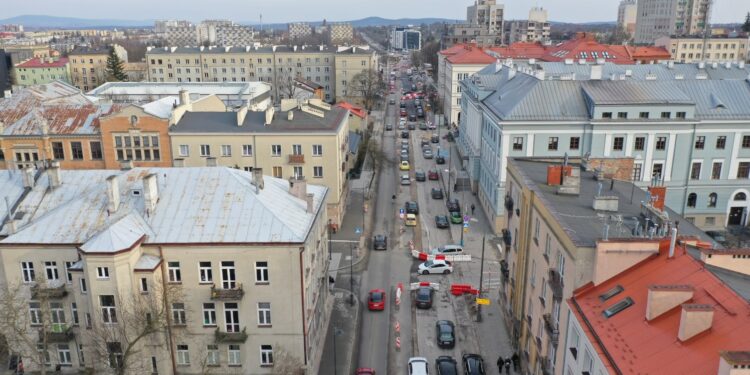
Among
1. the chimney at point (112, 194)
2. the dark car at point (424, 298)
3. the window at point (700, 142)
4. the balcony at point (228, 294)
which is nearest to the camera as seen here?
the balcony at point (228, 294)

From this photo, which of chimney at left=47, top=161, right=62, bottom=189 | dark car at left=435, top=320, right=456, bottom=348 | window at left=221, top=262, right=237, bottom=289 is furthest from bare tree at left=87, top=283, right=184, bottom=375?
dark car at left=435, top=320, right=456, bottom=348

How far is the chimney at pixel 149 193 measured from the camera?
3306 centimetres

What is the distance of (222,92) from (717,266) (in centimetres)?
7989

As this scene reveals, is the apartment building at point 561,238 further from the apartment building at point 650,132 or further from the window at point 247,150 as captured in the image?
the window at point 247,150

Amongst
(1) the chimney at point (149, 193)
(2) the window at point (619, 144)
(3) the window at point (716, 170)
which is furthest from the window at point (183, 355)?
(3) the window at point (716, 170)

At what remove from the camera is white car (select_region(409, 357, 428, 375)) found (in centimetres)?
3512

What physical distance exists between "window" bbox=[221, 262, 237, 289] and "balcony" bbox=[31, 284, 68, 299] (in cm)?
903

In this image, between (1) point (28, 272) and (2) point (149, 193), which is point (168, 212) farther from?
(1) point (28, 272)

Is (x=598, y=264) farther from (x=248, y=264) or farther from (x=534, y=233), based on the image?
(x=248, y=264)

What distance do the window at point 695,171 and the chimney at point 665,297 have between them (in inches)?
1723

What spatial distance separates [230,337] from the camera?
32.5m

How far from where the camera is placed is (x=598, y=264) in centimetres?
2548

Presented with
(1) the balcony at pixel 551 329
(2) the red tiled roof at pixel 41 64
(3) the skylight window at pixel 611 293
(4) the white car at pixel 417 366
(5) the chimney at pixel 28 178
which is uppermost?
(2) the red tiled roof at pixel 41 64

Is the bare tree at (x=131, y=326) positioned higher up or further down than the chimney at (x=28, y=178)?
further down
